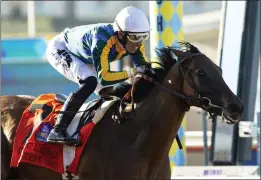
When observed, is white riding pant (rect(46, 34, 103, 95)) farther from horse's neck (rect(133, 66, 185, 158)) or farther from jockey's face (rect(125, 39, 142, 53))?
horse's neck (rect(133, 66, 185, 158))

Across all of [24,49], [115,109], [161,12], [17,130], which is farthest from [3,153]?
[24,49]

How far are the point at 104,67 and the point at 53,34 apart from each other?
598 cm

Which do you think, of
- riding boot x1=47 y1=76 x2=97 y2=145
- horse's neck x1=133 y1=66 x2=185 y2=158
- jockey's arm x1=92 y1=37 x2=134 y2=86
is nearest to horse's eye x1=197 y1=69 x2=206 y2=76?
horse's neck x1=133 y1=66 x2=185 y2=158

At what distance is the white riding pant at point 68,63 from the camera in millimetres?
4738

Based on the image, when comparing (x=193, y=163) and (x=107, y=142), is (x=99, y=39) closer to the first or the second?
(x=107, y=142)

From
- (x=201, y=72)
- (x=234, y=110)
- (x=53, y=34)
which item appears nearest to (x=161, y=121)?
(x=201, y=72)

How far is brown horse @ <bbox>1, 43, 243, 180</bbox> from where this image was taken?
4.30 metres

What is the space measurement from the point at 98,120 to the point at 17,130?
72 centimetres

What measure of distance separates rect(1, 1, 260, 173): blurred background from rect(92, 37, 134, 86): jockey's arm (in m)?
5.30

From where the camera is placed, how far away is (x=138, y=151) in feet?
14.4

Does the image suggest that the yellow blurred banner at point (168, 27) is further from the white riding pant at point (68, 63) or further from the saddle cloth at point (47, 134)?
the saddle cloth at point (47, 134)

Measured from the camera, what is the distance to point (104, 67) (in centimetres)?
439

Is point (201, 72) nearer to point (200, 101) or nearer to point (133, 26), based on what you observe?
point (200, 101)

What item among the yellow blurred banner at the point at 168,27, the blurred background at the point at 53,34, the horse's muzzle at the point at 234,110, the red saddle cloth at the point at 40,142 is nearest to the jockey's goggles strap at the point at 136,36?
the red saddle cloth at the point at 40,142
